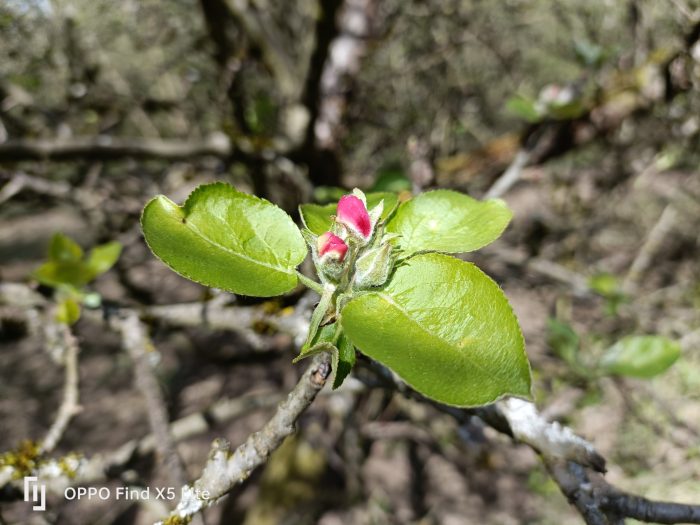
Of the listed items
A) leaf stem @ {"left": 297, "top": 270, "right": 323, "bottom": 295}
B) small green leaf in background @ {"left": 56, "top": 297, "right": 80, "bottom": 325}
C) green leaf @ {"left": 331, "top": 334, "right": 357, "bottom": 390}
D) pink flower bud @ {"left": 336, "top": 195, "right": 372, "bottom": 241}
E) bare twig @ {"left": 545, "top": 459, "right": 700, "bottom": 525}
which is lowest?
small green leaf in background @ {"left": 56, "top": 297, "right": 80, "bottom": 325}

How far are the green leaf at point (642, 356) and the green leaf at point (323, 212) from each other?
1054 millimetres

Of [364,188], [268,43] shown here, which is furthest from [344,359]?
[268,43]

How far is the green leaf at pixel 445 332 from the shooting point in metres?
0.51

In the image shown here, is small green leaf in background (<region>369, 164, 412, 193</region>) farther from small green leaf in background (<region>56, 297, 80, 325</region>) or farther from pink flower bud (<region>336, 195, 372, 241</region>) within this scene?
small green leaf in background (<region>56, 297, 80, 325</region>)

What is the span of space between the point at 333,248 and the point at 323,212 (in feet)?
0.55

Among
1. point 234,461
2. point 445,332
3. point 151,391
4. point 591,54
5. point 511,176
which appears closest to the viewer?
point 445,332

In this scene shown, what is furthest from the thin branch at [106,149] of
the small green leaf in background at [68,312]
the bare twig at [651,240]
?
the bare twig at [651,240]

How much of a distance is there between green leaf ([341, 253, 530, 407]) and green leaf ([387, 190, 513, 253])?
0.07 m

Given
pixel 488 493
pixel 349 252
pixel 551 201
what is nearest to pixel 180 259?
pixel 349 252

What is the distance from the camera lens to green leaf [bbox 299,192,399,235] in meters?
0.69

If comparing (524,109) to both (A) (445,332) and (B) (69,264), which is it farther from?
(B) (69,264)

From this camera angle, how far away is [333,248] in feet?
1.92

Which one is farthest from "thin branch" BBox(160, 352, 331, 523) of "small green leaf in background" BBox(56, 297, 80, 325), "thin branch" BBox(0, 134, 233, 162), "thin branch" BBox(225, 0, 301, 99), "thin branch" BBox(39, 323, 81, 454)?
"thin branch" BBox(225, 0, 301, 99)

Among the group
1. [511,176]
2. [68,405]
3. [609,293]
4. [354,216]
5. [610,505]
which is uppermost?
[354,216]
